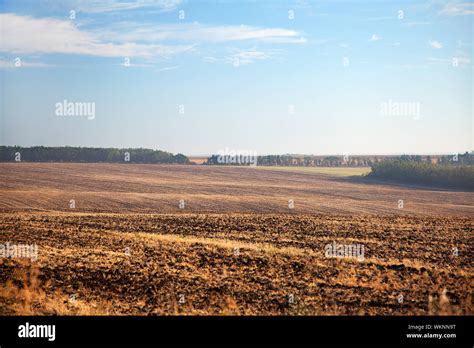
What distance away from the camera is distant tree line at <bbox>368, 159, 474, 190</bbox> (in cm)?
7081

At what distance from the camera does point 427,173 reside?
78000 millimetres

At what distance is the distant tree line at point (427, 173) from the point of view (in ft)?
232

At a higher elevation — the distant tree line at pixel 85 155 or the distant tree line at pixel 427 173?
the distant tree line at pixel 85 155

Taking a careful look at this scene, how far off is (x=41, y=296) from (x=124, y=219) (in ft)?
67.3

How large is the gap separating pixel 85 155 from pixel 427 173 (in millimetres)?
74972

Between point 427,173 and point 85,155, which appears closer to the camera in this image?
point 427,173

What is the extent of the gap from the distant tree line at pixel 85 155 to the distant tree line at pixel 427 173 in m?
50.6

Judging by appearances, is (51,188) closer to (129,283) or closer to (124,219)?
(124,219)

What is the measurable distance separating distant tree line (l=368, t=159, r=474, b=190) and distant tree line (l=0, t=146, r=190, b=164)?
50587mm

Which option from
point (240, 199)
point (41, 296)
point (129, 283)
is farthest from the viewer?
point (240, 199)

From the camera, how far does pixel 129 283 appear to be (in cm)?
1653
